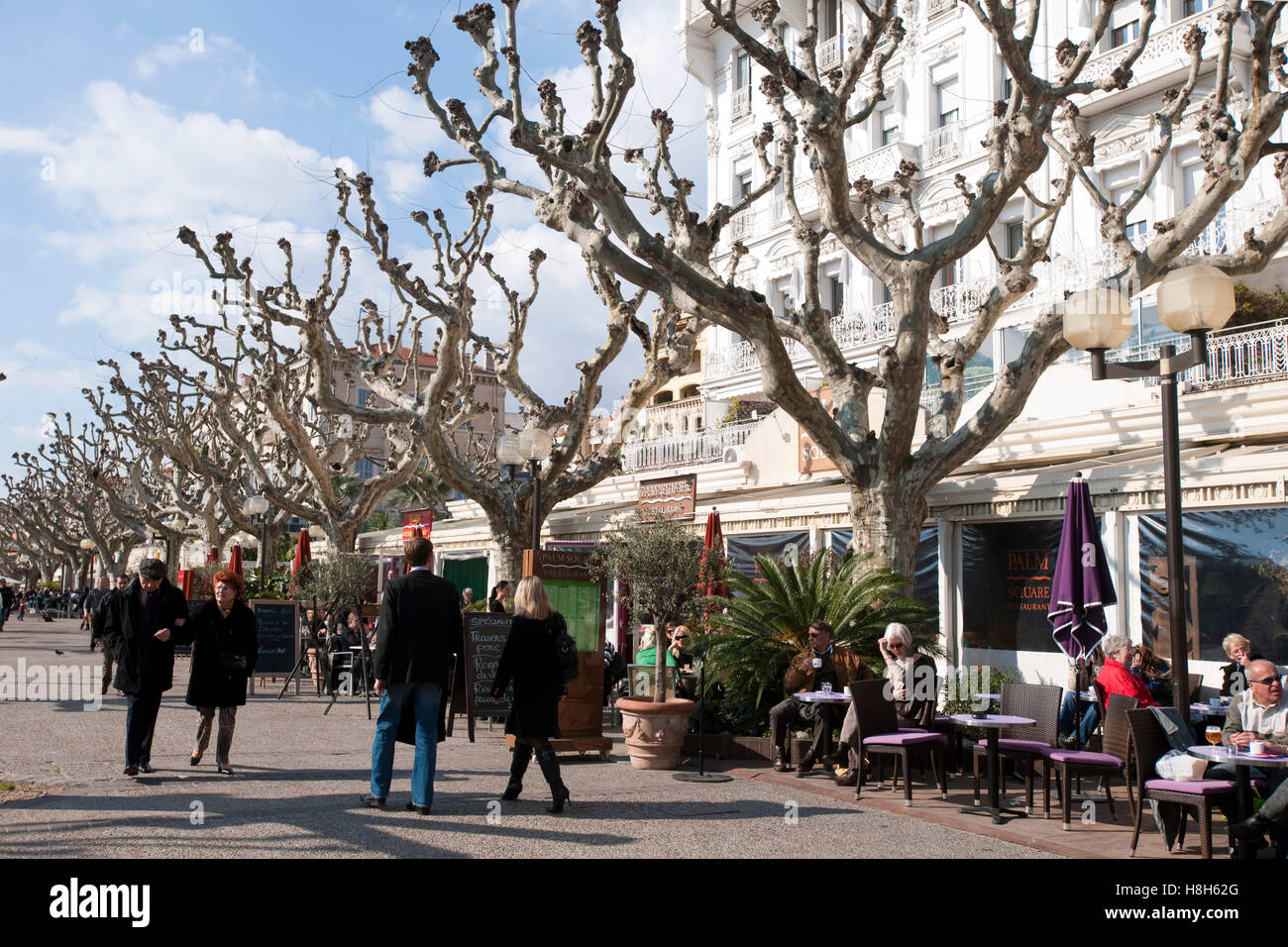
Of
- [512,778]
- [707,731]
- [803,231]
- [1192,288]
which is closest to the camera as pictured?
[1192,288]

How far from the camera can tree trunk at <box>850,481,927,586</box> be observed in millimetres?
11891

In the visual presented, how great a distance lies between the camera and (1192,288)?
7496 millimetres

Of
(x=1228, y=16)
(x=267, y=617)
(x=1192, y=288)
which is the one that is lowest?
(x=267, y=617)

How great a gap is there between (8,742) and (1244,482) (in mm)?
11999

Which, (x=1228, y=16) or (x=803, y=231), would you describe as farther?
(x=803, y=231)

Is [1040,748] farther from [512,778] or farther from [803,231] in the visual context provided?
[803,231]

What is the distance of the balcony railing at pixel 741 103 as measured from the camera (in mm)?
31094

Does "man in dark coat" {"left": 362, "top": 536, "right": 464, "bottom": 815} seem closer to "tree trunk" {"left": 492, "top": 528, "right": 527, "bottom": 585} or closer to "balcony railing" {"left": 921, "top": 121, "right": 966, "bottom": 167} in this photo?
"tree trunk" {"left": 492, "top": 528, "right": 527, "bottom": 585}

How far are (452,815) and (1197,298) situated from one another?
6052 millimetres

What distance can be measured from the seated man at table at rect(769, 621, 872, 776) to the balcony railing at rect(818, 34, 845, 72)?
20.4 m

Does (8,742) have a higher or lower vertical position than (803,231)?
lower

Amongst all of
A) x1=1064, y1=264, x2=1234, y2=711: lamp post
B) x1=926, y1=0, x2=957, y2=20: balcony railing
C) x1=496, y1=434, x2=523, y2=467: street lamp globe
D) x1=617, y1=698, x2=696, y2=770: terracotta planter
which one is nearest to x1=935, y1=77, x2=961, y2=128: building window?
x1=926, y1=0, x2=957, y2=20: balcony railing

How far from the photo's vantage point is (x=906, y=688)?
30.7ft
